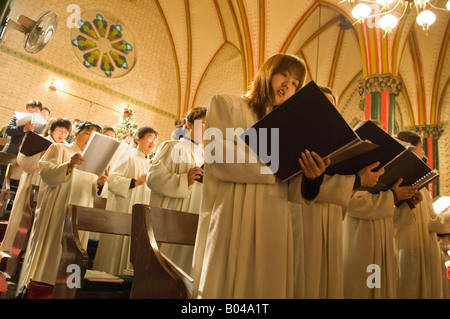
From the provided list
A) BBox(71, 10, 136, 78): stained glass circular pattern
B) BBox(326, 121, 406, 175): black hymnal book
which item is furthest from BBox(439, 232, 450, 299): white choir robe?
BBox(71, 10, 136, 78): stained glass circular pattern

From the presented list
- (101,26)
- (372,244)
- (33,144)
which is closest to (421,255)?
(372,244)

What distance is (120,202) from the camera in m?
4.44

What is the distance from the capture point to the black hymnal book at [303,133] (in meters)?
1.52

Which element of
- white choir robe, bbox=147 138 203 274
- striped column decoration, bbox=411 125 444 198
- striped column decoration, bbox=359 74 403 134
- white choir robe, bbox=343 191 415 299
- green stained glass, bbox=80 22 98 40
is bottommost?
white choir robe, bbox=343 191 415 299

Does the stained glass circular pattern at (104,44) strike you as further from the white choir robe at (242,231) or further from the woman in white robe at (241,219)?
the white choir robe at (242,231)

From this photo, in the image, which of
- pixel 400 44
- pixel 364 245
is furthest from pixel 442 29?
pixel 364 245

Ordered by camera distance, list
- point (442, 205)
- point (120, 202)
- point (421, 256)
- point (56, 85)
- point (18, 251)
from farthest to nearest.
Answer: point (56, 85)
point (120, 202)
point (18, 251)
point (442, 205)
point (421, 256)

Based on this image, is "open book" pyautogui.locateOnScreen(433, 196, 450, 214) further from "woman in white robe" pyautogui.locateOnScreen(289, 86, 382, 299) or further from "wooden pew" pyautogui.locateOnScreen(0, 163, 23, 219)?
"wooden pew" pyautogui.locateOnScreen(0, 163, 23, 219)

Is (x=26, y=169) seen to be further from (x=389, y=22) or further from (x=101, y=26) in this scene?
(x=101, y=26)

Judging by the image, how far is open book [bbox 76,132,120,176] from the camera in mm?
3289

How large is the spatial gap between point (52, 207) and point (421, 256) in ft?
11.1

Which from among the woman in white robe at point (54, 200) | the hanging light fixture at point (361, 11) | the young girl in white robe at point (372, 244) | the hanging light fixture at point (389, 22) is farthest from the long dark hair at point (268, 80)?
the hanging light fixture at point (389, 22)

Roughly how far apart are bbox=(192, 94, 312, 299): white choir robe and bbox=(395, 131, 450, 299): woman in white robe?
5.11 feet

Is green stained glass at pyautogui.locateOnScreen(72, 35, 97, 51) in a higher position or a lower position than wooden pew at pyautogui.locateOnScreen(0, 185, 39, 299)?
higher
